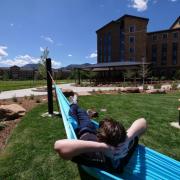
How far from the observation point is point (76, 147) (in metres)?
2.04

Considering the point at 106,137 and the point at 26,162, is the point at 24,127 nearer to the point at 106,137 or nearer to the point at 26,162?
the point at 26,162

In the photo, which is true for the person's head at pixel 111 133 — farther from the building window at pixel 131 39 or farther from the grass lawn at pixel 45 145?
the building window at pixel 131 39

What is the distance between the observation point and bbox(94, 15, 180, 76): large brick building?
4300 cm

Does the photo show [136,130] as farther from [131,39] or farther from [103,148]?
[131,39]

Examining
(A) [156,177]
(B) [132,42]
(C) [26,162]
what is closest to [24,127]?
(C) [26,162]

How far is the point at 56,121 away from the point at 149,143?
249 cm

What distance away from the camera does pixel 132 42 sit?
43844 mm

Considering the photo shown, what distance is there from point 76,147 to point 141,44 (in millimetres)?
44228

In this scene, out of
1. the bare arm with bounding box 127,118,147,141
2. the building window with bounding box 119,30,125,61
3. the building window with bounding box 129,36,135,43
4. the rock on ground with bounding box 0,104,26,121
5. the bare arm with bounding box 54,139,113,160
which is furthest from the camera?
the building window with bounding box 119,30,125,61

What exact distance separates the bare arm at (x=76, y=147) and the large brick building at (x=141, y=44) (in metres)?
40.9

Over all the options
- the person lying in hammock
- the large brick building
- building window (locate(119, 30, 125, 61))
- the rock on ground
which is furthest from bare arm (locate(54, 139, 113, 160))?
building window (locate(119, 30, 125, 61))

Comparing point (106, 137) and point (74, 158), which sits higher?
point (106, 137)

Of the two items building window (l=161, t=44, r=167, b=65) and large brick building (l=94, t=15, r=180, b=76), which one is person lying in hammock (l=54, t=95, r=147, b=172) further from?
building window (l=161, t=44, r=167, b=65)

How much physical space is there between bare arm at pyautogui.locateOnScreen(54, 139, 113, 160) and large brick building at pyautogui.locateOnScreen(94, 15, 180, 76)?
40.9 metres
